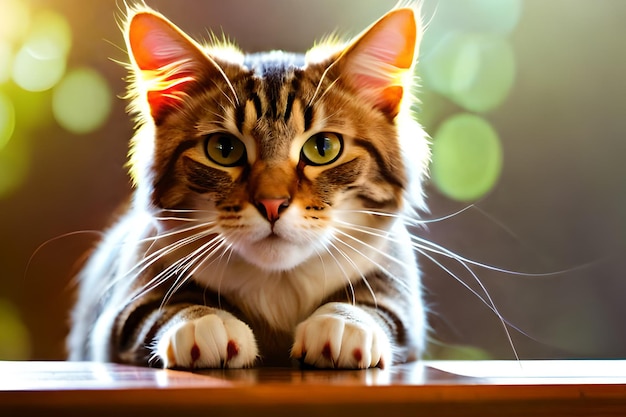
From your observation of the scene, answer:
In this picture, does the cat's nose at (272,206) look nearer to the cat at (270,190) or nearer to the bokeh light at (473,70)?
the cat at (270,190)

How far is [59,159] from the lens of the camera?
1.48 metres

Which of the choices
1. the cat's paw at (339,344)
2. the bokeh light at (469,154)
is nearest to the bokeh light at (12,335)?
the cat's paw at (339,344)

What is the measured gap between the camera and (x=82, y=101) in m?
1.47

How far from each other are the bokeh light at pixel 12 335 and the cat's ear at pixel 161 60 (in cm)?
64

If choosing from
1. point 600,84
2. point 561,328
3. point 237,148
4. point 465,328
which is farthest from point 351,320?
point 600,84

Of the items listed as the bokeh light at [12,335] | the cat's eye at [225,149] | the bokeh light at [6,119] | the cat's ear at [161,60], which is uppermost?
the cat's ear at [161,60]

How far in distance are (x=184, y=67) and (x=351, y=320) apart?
57 cm

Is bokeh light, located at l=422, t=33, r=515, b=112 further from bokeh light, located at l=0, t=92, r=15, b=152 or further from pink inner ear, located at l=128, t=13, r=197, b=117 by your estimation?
bokeh light, located at l=0, t=92, r=15, b=152

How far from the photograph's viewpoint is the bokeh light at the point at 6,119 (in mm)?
1460

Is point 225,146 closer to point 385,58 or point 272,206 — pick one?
point 272,206

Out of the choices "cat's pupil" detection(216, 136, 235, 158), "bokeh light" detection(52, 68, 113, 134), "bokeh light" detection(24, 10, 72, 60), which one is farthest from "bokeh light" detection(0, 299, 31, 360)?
"cat's pupil" detection(216, 136, 235, 158)

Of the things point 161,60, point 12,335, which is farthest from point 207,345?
point 12,335

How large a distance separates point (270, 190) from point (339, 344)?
0.26m

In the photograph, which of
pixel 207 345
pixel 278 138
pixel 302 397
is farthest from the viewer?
pixel 278 138
